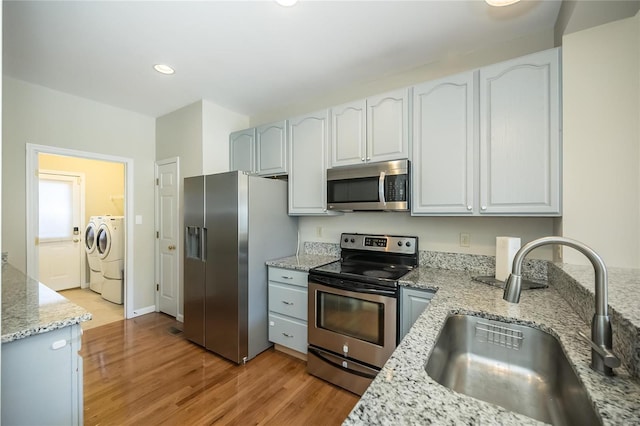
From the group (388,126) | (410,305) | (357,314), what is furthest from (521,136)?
(357,314)

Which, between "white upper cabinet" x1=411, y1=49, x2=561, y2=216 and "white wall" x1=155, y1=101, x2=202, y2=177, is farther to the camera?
"white wall" x1=155, y1=101, x2=202, y2=177

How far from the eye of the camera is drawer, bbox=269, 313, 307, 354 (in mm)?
2428

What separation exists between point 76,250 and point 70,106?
9.91ft

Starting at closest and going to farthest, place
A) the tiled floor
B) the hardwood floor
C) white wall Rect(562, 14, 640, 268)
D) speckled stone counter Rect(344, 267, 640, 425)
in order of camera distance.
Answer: speckled stone counter Rect(344, 267, 640, 425) < white wall Rect(562, 14, 640, 268) < the hardwood floor < the tiled floor

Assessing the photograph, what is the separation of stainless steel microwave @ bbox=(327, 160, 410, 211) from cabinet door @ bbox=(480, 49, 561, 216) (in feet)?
1.77

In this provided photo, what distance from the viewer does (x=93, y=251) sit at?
4551 millimetres

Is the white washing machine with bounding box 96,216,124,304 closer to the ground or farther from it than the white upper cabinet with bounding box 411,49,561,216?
closer to the ground

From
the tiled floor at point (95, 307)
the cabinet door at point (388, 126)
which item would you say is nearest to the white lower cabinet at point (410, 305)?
the cabinet door at point (388, 126)

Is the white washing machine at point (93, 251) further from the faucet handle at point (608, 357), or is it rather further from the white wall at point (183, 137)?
the faucet handle at point (608, 357)

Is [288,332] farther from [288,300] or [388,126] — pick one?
[388,126]

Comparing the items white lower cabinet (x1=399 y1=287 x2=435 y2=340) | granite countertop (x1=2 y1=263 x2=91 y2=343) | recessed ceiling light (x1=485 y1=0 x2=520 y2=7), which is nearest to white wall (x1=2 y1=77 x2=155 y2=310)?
granite countertop (x1=2 y1=263 x2=91 y2=343)

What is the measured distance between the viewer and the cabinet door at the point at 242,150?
3.10 metres

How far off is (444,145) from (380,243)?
0.97 metres

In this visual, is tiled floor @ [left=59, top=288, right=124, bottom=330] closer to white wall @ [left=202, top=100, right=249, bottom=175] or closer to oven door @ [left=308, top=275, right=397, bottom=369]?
white wall @ [left=202, top=100, right=249, bottom=175]
